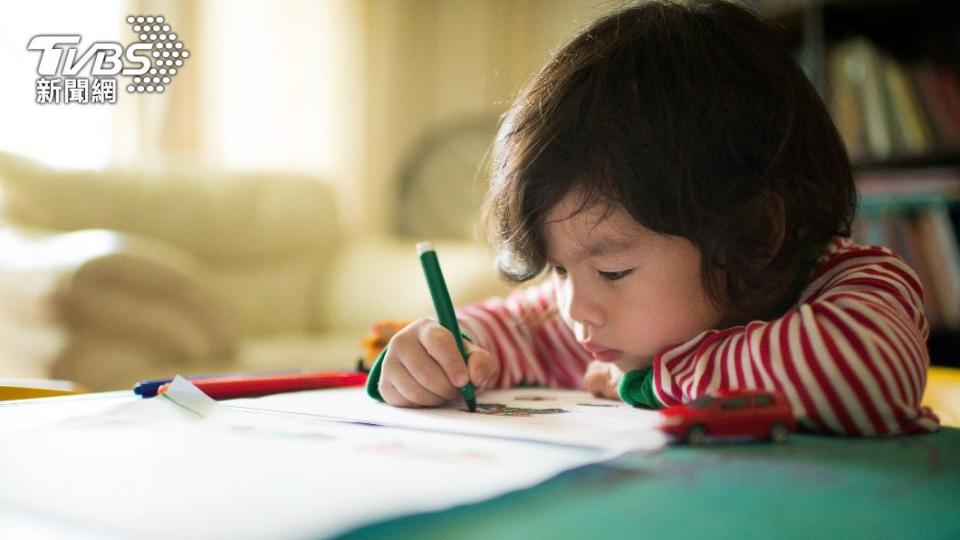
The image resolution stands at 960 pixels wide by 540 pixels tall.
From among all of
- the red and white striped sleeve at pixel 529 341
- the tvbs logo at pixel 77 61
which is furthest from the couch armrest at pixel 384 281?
the red and white striped sleeve at pixel 529 341

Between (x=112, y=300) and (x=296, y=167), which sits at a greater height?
(x=296, y=167)

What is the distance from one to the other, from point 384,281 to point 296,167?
640 millimetres

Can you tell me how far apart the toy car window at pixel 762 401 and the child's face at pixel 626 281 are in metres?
A: 0.17

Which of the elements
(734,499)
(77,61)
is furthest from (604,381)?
(77,61)

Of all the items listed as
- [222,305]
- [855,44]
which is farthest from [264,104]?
[855,44]

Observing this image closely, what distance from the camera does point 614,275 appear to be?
0.60 meters

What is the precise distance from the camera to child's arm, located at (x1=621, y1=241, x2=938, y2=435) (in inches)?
18.2

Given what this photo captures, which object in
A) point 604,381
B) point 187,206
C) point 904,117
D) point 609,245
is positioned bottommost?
point 604,381

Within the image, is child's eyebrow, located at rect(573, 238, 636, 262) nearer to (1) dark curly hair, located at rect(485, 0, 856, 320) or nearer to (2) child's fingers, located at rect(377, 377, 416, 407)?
(1) dark curly hair, located at rect(485, 0, 856, 320)

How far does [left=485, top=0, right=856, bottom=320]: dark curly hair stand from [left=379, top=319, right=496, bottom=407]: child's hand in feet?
0.31

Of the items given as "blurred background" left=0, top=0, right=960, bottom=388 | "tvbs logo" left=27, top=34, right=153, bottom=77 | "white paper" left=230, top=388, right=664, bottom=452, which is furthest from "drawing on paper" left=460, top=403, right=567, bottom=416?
"blurred background" left=0, top=0, right=960, bottom=388

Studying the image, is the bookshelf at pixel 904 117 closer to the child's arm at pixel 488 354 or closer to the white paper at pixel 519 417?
the child's arm at pixel 488 354

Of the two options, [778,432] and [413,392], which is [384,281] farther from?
[778,432]

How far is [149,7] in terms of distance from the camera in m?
2.48
